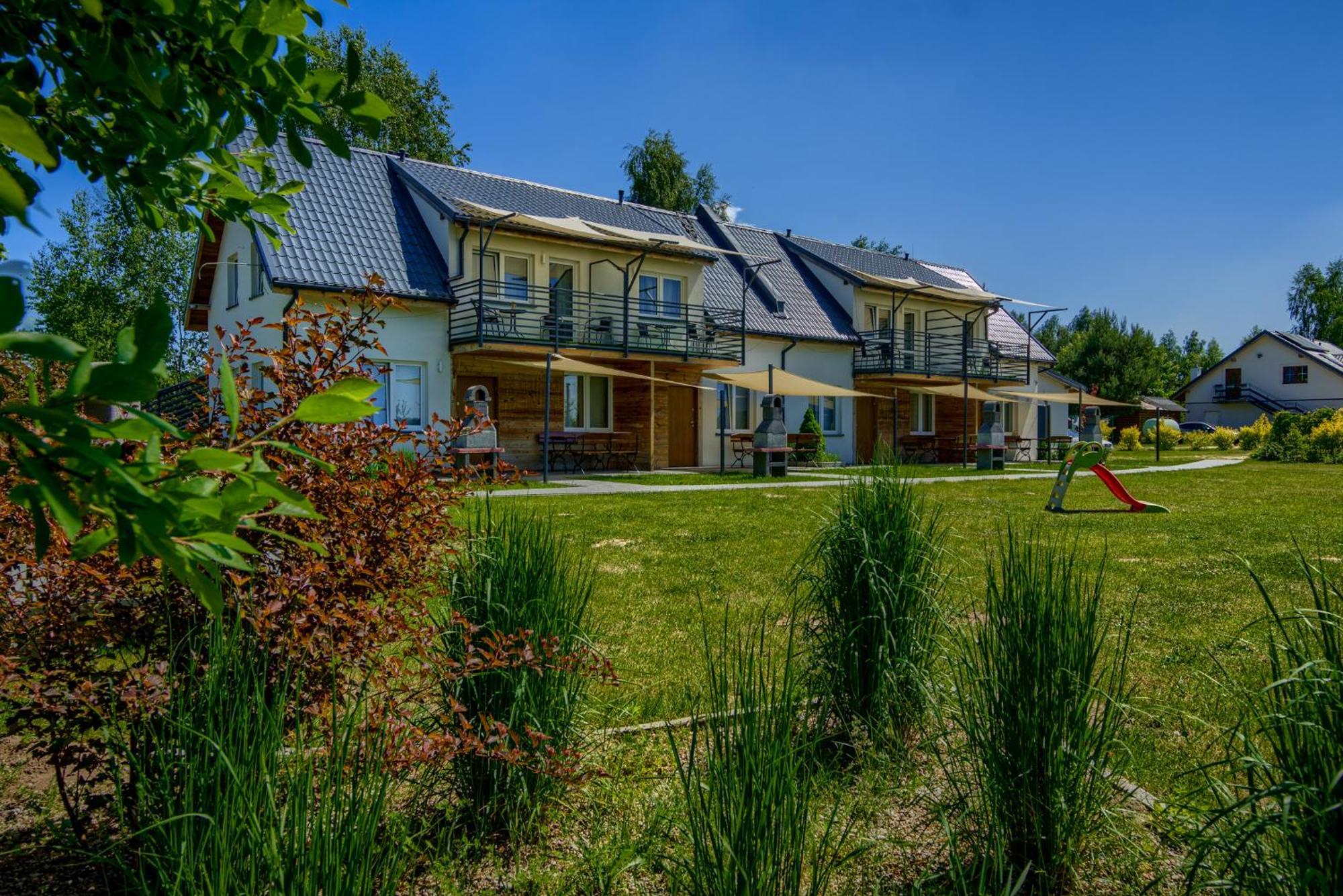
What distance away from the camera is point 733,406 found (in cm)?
2536

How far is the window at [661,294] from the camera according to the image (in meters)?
23.1

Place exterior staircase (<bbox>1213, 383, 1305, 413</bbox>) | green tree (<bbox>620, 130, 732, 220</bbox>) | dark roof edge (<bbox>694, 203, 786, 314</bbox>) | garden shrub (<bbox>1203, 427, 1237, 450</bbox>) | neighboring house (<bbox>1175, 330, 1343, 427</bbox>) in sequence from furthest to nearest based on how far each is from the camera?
1. exterior staircase (<bbox>1213, 383, 1305, 413</bbox>)
2. neighboring house (<bbox>1175, 330, 1343, 427</bbox>)
3. garden shrub (<bbox>1203, 427, 1237, 450</bbox>)
4. green tree (<bbox>620, 130, 732, 220</bbox>)
5. dark roof edge (<bbox>694, 203, 786, 314</bbox>)

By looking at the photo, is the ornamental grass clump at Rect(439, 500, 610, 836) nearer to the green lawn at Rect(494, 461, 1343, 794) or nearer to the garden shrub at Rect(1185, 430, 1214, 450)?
the green lawn at Rect(494, 461, 1343, 794)

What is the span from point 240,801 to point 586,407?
2100 centimetres

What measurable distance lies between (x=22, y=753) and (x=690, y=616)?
345 centimetres

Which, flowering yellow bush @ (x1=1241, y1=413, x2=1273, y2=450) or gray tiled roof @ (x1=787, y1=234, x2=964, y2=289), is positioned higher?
gray tiled roof @ (x1=787, y1=234, x2=964, y2=289)

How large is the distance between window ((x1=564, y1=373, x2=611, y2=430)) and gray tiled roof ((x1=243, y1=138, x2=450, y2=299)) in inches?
165

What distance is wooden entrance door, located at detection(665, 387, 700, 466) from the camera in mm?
24531

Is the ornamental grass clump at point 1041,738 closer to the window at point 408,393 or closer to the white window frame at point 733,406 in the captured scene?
the window at point 408,393

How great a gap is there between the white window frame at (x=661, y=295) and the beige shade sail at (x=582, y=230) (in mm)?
1586

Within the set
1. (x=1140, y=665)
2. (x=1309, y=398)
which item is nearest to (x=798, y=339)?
(x=1140, y=665)

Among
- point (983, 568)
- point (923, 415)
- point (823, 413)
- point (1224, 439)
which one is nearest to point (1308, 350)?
point (1224, 439)

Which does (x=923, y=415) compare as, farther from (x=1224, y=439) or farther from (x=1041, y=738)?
→ (x=1041, y=738)

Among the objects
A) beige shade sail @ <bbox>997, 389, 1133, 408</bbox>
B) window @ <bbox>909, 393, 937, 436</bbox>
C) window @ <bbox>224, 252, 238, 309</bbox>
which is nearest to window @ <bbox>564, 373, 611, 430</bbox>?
window @ <bbox>224, 252, 238, 309</bbox>
